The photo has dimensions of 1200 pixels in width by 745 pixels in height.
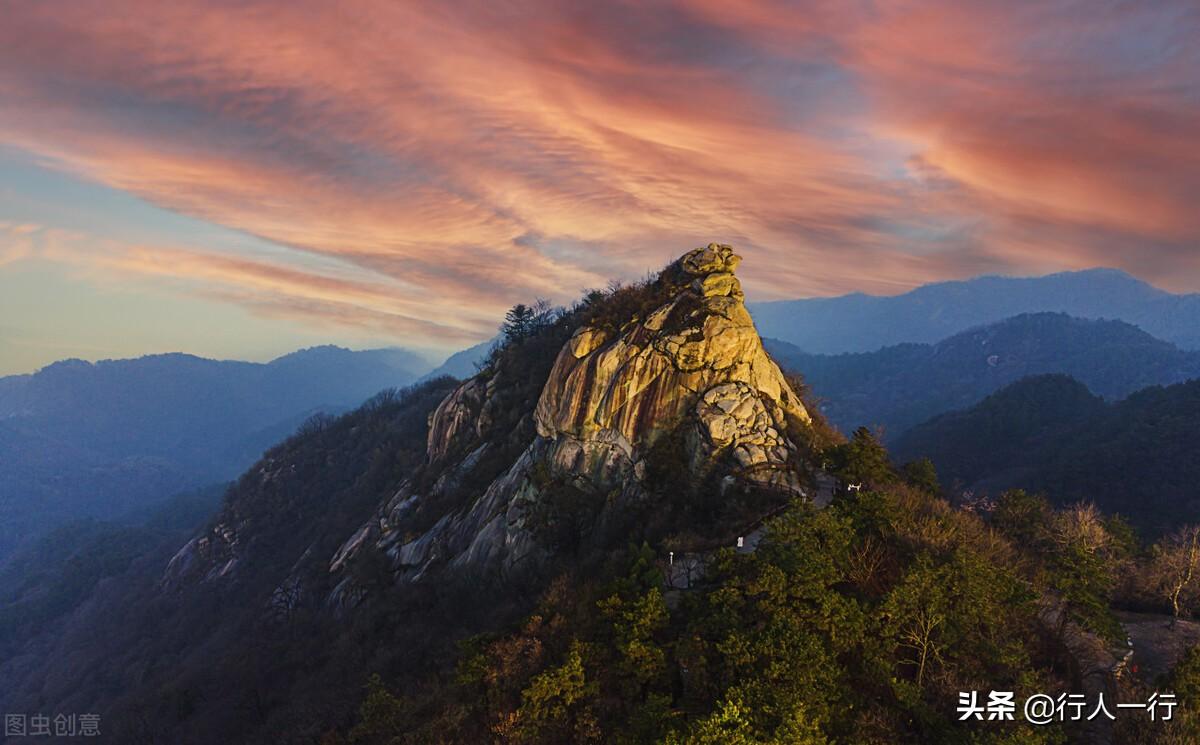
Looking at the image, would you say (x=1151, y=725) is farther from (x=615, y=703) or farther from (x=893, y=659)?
(x=615, y=703)

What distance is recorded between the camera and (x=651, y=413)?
174 ft

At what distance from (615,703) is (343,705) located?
29.8 meters

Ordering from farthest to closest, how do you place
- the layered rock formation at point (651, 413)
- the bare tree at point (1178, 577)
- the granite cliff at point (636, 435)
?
the layered rock formation at point (651, 413), the granite cliff at point (636, 435), the bare tree at point (1178, 577)

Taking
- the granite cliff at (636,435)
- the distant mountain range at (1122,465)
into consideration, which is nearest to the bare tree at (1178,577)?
the granite cliff at (636,435)

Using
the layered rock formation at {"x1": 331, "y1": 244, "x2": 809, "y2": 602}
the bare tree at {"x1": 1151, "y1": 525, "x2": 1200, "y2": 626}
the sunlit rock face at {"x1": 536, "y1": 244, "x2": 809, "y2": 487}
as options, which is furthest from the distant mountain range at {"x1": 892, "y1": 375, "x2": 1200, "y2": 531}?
the layered rock formation at {"x1": 331, "y1": 244, "x2": 809, "y2": 602}

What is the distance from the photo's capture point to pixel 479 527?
59094mm

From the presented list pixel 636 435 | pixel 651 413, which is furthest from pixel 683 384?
pixel 636 435

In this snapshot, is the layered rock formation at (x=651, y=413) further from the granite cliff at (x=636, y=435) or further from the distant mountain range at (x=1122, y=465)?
the distant mountain range at (x=1122, y=465)

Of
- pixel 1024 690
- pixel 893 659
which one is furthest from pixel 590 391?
pixel 1024 690

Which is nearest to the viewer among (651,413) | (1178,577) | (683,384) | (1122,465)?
(1178,577)

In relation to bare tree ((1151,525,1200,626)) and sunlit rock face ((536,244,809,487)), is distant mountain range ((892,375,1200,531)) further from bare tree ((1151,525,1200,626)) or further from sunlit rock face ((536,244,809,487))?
sunlit rock face ((536,244,809,487))

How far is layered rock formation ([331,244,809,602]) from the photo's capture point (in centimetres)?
4884

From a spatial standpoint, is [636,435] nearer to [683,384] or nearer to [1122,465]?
[683,384]

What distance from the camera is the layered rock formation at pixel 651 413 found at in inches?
1923
